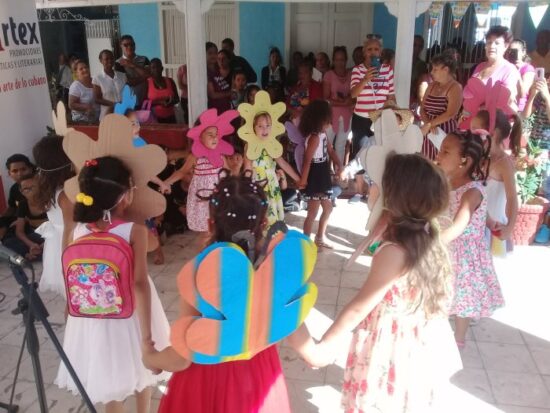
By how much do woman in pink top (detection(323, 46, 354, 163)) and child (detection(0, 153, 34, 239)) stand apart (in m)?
3.56

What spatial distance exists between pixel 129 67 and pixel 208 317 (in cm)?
626

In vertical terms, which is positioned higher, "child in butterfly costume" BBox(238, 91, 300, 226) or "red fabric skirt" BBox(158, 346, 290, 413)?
"child in butterfly costume" BBox(238, 91, 300, 226)

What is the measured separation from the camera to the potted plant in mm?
4668

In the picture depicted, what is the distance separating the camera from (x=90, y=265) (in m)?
2.00

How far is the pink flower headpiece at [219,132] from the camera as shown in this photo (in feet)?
13.6

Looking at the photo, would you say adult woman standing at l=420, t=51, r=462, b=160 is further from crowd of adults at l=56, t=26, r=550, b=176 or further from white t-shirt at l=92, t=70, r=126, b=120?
white t-shirt at l=92, t=70, r=126, b=120

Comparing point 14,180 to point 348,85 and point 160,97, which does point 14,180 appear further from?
point 348,85

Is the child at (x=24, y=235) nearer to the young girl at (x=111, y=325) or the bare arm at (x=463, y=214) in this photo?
the young girl at (x=111, y=325)

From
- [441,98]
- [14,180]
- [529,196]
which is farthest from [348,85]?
[14,180]

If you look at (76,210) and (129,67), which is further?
(129,67)

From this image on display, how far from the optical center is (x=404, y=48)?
521 cm

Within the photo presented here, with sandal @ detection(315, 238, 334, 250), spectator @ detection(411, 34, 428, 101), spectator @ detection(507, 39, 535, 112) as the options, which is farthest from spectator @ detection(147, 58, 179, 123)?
spectator @ detection(507, 39, 535, 112)

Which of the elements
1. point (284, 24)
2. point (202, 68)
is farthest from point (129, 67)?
point (284, 24)

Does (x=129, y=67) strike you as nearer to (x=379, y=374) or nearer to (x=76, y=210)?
(x=76, y=210)
